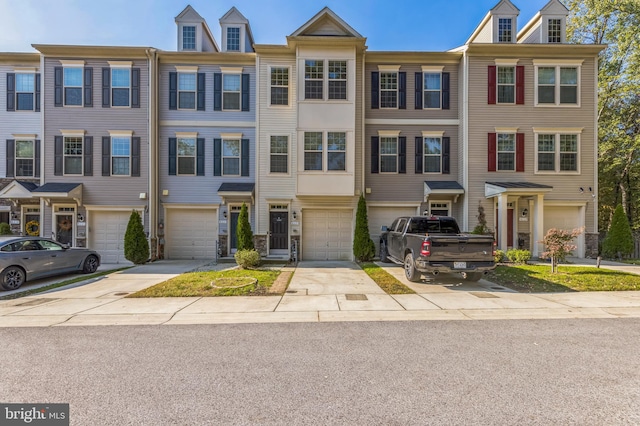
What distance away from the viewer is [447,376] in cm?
368

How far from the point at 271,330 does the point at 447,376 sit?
9.37 feet

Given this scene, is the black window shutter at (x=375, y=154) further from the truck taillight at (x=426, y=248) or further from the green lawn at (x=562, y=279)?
the truck taillight at (x=426, y=248)

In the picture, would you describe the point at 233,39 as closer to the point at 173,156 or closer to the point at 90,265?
the point at 173,156

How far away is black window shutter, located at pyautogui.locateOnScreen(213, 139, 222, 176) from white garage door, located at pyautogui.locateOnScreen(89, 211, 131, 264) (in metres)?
4.40

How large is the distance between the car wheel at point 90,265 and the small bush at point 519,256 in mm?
15401

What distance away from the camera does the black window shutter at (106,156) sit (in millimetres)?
14117

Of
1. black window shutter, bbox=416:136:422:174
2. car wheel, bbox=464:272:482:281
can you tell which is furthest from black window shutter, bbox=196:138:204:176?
car wheel, bbox=464:272:482:281

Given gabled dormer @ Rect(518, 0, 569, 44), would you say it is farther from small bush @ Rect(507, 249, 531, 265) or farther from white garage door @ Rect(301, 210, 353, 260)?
white garage door @ Rect(301, 210, 353, 260)

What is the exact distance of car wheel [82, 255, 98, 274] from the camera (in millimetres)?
10735

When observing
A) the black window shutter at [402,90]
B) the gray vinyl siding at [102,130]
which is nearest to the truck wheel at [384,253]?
the black window shutter at [402,90]

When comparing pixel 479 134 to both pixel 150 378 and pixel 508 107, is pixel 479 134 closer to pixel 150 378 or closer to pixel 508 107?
pixel 508 107

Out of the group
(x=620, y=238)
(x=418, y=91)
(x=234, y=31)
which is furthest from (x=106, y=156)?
(x=620, y=238)

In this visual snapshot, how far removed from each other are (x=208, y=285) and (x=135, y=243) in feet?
21.1

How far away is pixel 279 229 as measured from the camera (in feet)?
46.9
